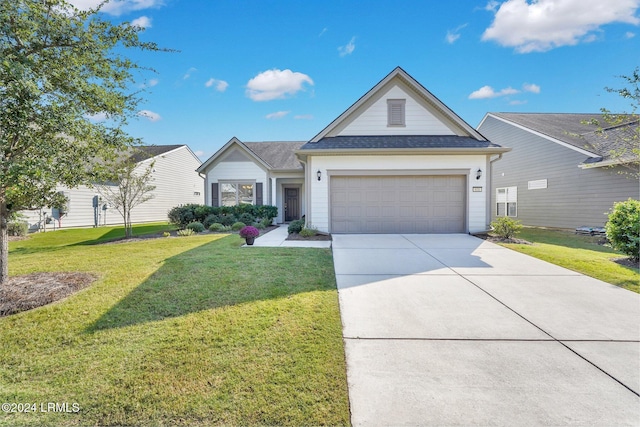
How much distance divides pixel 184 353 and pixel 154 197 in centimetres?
1924

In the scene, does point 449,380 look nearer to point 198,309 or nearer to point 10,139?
point 198,309

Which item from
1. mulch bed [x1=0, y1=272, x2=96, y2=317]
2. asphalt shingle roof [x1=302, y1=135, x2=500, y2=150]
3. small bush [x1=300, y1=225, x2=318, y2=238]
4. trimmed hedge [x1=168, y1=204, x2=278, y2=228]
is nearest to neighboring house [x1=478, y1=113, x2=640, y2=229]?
asphalt shingle roof [x1=302, y1=135, x2=500, y2=150]

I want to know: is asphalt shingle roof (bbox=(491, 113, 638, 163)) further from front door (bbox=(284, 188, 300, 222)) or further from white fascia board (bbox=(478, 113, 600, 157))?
front door (bbox=(284, 188, 300, 222))

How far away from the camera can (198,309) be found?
12.4 ft

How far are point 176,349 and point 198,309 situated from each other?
980 millimetres

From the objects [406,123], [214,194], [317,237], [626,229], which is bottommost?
[317,237]

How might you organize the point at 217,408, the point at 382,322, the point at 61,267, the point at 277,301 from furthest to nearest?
the point at 61,267, the point at 277,301, the point at 382,322, the point at 217,408

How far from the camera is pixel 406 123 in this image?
36.9 feet

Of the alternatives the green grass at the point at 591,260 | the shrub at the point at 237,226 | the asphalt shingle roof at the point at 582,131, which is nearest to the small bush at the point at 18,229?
the shrub at the point at 237,226

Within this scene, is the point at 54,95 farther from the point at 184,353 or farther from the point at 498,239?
the point at 498,239

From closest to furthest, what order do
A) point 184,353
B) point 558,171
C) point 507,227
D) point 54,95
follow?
point 184,353 < point 54,95 < point 507,227 < point 558,171

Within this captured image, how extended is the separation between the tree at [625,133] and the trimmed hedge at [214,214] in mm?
12925

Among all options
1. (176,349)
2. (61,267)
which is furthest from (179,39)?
(176,349)

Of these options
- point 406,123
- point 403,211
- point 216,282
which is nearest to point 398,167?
point 403,211
